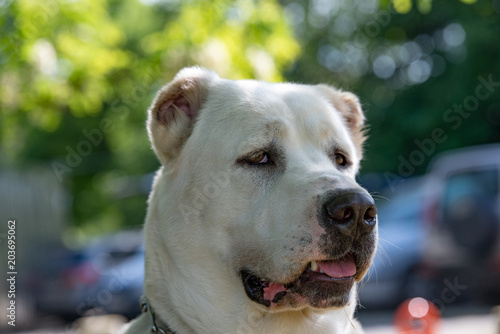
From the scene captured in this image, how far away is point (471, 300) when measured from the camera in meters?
10.7

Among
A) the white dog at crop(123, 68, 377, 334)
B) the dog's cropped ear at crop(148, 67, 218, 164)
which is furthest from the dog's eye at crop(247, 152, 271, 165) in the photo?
the dog's cropped ear at crop(148, 67, 218, 164)

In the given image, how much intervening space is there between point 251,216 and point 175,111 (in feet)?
2.52

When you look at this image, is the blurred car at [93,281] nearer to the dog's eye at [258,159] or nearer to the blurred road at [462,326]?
the blurred road at [462,326]

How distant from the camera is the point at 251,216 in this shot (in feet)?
9.50

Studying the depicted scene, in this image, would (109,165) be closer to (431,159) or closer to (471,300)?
Result: (431,159)

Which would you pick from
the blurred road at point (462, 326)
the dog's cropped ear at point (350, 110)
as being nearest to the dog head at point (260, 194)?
the dog's cropped ear at point (350, 110)

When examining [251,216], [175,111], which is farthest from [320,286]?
[175,111]

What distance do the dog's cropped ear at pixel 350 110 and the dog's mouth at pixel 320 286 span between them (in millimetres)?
1182

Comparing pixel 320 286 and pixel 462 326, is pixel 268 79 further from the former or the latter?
pixel 462 326

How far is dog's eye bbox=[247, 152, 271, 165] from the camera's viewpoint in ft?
9.90

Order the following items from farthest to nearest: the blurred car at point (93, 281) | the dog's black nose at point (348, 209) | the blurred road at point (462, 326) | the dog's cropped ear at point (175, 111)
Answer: the blurred car at point (93, 281) → the blurred road at point (462, 326) → the dog's cropped ear at point (175, 111) → the dog's black nose at point (348, 209)

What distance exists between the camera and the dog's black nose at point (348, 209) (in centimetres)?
255

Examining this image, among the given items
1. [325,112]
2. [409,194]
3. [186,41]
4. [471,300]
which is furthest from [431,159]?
Answer: [325,112]

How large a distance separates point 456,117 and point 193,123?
18.8 metres
